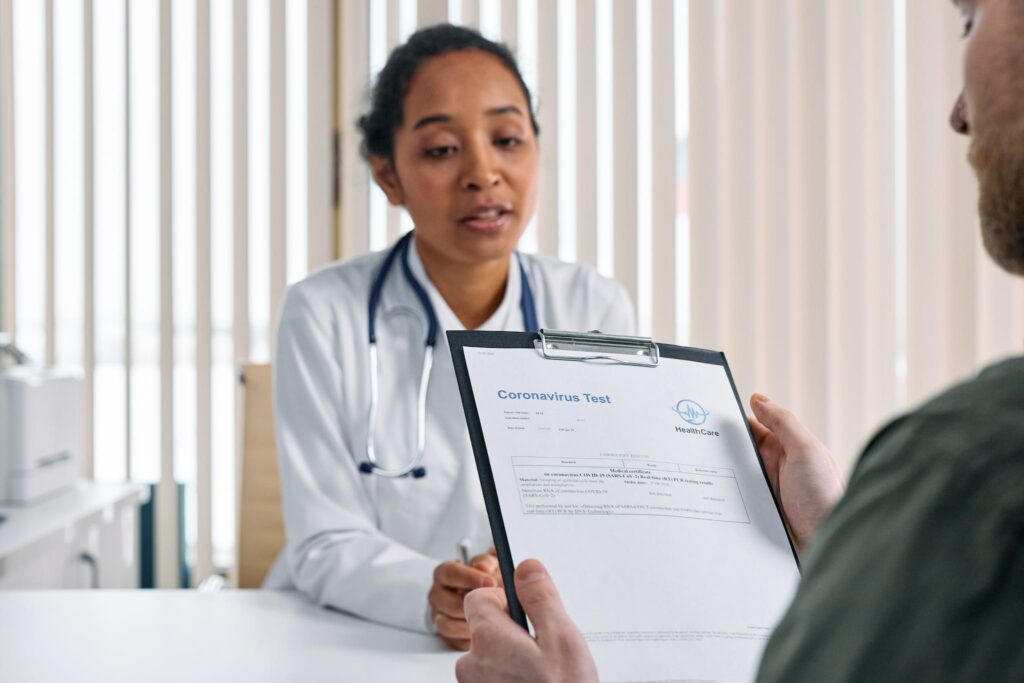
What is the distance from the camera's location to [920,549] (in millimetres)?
372

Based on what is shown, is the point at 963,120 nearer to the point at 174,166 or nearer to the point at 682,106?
the point at 682,106

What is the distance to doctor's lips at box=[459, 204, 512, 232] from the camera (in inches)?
63.0

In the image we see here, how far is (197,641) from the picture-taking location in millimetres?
1123

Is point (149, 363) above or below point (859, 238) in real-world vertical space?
below

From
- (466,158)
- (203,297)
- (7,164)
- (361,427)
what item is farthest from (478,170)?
(7,164)

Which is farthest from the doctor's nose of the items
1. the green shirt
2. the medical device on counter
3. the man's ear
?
the green shirt

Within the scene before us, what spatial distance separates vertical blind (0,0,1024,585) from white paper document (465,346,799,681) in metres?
1.77

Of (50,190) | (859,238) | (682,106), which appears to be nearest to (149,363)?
(50,190)

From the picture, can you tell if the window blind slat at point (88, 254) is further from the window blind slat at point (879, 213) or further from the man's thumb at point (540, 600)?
the man's thumb at point (540, 600)

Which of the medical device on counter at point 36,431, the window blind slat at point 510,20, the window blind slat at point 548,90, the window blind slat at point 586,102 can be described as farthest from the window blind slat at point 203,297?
the window blind slat at point 586,102

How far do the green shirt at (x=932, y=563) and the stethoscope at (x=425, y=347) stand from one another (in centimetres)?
107

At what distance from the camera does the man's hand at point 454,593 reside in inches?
44.7

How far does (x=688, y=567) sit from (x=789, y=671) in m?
0.43

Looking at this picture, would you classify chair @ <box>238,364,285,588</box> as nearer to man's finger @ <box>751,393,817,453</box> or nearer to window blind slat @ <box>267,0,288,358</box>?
window blind slat @ <box>267,0,288,358</box>
